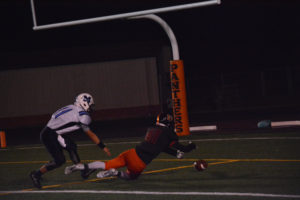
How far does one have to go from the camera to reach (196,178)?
9352 millimetres

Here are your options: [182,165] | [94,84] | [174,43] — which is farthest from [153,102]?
[182,165]

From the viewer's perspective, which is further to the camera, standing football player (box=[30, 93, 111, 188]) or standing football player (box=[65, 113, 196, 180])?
standing football player (box=[30, 93, 111, 188])

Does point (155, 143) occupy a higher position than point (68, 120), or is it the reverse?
point (68, 120)

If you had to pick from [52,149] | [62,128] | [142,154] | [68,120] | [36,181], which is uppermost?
[68,120]

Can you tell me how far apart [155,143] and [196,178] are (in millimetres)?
1041

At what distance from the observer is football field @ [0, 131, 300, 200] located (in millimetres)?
8148

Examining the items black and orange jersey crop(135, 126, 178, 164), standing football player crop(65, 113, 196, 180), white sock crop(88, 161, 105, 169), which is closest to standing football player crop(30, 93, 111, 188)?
white sock crop(88, 161, 105, 169)

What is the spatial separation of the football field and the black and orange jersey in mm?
519

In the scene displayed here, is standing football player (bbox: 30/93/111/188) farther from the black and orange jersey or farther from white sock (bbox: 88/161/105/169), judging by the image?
the black and orange jersey

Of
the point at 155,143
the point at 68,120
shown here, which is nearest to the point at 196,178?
the point at 155,143

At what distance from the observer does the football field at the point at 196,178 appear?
8148 millimetres

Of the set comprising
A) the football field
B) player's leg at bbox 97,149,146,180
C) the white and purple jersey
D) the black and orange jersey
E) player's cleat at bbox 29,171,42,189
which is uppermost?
the white and purple jersey

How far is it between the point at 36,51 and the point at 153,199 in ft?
82.5

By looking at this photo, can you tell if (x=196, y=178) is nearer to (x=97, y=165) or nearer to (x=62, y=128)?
(x=97, y=165)
